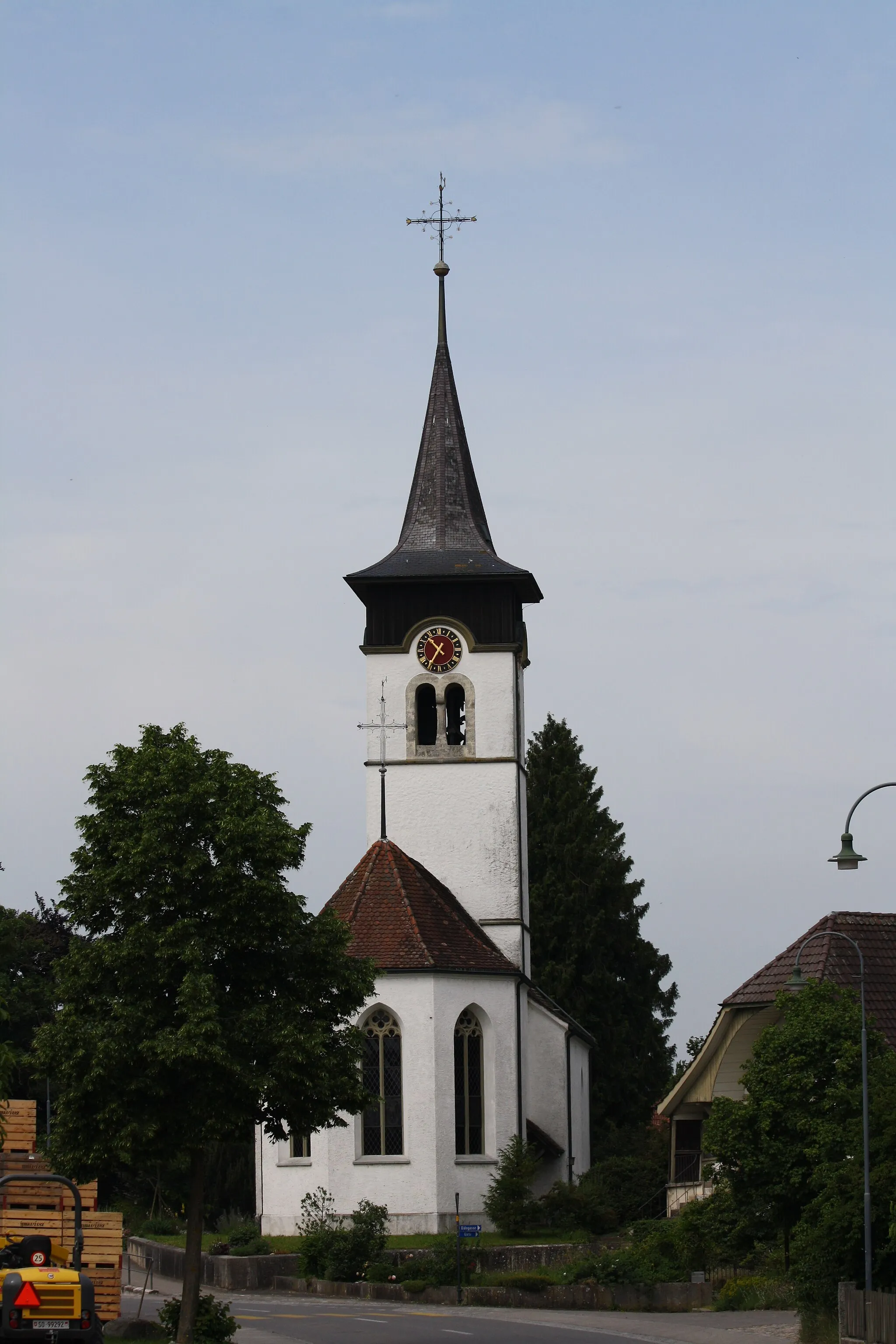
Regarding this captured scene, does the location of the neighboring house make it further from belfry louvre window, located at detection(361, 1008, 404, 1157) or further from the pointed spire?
the pointed spire

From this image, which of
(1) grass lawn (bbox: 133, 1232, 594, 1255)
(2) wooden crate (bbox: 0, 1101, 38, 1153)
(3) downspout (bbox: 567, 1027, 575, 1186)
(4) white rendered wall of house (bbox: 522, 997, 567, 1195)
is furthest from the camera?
(4) white rendered wall of house (bbox: 522, 997, 567, 1195)

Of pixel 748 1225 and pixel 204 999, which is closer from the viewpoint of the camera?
pixel 204 999

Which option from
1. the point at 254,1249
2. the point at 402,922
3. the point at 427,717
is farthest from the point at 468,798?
the point at 254,1249

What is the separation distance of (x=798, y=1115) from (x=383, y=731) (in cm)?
2207

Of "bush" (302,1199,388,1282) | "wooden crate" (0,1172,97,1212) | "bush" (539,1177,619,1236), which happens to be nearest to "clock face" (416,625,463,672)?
"bush" (539,1177,619,1236)

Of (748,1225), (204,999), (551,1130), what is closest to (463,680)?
(551,1130)

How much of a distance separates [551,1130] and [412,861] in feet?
24.1

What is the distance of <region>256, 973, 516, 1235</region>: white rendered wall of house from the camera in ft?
134

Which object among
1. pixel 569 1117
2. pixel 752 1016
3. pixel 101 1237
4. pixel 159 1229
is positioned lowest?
pixel 159 1229

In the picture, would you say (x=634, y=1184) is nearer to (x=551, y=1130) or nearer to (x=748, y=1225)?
(x=551, y=1130)

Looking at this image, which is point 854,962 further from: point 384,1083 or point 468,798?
point 468,798

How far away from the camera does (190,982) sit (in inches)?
901

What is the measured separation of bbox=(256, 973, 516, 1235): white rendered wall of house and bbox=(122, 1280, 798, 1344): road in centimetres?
585

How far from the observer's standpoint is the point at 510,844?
47781mm
